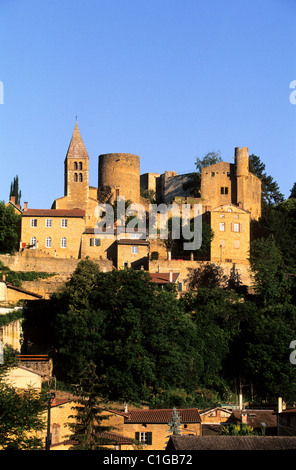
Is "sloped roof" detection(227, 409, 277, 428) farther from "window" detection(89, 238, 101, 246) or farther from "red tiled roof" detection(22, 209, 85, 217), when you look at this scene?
"red tiled roof" detection(22, 209, 85, 217)

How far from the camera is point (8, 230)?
191ft

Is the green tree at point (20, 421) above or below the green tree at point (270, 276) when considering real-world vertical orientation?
below

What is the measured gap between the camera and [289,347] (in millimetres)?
45594

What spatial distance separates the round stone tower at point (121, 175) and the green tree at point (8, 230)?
625 inches

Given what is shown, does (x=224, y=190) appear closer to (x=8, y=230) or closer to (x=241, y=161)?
(x=241, y=161)

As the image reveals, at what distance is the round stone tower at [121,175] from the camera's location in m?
75.0

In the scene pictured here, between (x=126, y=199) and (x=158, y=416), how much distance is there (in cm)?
3965

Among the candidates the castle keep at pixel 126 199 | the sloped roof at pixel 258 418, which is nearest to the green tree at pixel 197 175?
the castle keep at pixel 126 199

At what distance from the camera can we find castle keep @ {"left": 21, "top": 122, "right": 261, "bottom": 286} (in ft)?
195

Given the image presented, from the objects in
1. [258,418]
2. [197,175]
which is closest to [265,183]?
[197,175]

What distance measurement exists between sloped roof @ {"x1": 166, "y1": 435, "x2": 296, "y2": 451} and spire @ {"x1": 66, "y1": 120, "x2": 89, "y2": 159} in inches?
1832

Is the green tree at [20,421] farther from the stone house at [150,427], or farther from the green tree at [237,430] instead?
the green tree at [237,430]

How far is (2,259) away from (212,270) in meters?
14.3

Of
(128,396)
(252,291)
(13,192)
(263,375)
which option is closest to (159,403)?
(128,396)
